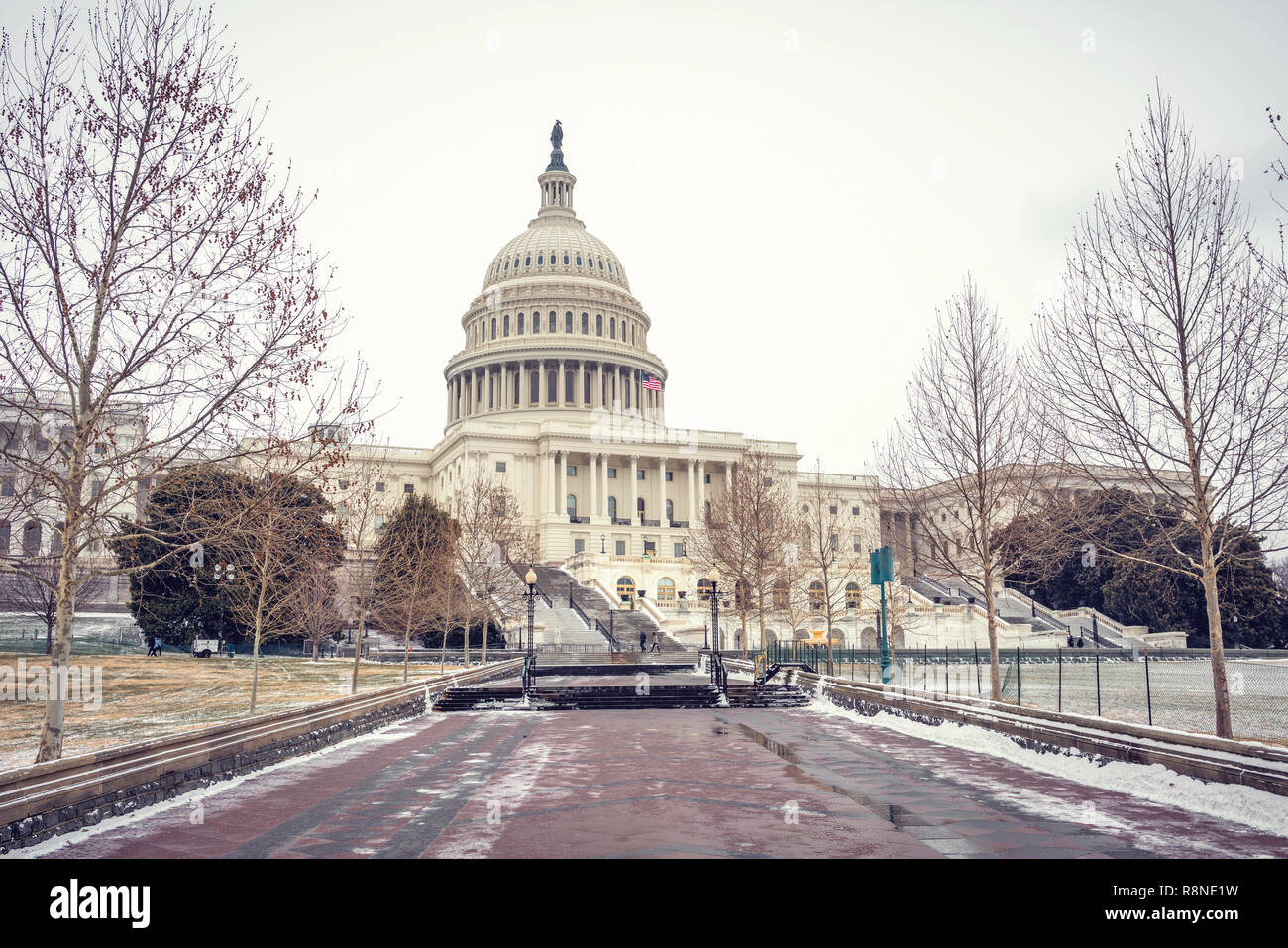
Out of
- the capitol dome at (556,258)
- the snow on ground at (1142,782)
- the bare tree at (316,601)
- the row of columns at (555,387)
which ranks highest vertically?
the capitol dome at (556,258)

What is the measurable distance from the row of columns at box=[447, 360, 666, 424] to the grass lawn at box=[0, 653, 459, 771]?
2757 inches

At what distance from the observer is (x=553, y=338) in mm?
118250

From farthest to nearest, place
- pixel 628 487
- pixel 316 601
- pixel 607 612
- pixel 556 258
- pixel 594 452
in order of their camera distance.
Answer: pixel 556 258, pixel 628 487, pixel 594 452, pixel 607 612, pixel 316 601

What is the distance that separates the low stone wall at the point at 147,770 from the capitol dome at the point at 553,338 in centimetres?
9644

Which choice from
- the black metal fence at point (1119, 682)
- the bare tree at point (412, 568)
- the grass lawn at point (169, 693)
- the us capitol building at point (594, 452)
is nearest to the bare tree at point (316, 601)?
the grass lawn at point (169, 693)

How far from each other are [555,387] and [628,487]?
20.0 metres

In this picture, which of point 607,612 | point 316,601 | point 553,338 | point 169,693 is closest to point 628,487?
point 553,338

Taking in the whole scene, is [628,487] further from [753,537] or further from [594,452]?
[753,537]

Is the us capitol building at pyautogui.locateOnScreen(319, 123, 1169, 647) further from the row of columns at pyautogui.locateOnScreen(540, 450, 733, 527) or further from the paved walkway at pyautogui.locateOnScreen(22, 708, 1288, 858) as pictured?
the paved walkway at pyautogui.locateOnScreen(22, 708, 1288, 858)

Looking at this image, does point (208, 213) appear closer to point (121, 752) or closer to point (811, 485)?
point (121, 752)

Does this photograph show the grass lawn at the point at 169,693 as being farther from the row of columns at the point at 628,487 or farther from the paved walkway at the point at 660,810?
the row of columns at the point at 628,487

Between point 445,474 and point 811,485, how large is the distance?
129 feet

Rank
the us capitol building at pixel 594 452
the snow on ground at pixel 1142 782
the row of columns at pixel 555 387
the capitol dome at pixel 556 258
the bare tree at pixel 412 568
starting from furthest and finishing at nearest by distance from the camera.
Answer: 1. the capitol dome at pixel 556 258
2. the row of columns at pixel 555 387
3. the us capitol building at pixel 594 452
4. the bare tree at pixel 412 568
5. the snow on ground at pixel 1142 782

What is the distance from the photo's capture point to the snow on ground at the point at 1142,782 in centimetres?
1032
